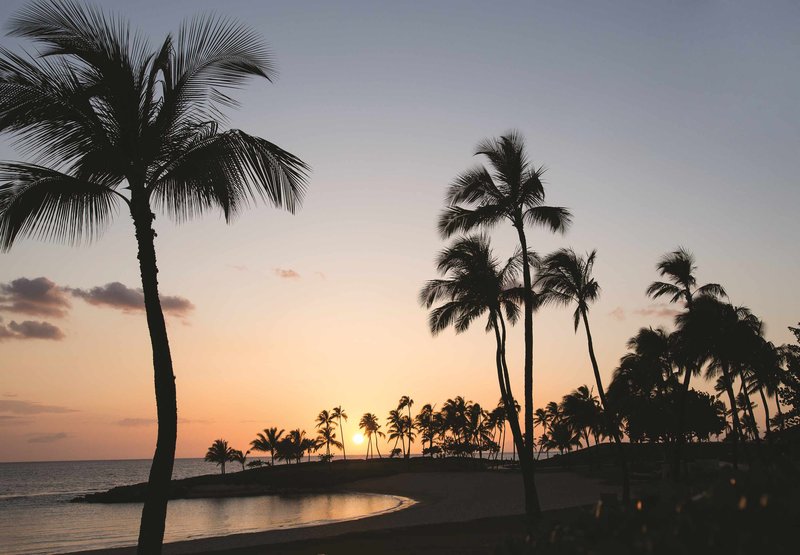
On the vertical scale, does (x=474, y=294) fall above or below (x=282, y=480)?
above

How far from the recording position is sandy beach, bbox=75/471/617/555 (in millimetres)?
23328

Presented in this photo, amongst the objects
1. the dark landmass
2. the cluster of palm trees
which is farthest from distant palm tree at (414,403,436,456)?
the cluster of palm trees

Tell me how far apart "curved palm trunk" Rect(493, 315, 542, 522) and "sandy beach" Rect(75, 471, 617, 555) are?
5.53 ft

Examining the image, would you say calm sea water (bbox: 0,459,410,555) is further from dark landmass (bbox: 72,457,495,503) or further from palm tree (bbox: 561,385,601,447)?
palm tree (bbox: 561,385,601,447)

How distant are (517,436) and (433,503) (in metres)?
23.9

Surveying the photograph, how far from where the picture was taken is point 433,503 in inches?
1706

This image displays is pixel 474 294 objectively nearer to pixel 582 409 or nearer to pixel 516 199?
pixel 516 199

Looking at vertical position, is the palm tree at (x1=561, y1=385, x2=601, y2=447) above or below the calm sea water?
above

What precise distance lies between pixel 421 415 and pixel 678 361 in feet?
373

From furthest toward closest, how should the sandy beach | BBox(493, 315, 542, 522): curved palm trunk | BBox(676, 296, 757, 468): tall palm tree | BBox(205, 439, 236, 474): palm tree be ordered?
1. BBox(205, 439, 236, 474): palm tree
2. BBox(676, 296, 757, 468): tall palm tree
3. the sandy beach
4. BBox(493, 315, 542, 522): curved palm trunk

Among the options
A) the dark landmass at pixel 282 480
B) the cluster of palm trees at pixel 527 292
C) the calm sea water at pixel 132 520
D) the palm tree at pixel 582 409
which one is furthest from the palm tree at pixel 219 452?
the cluster of palm trees at pixel 527 292

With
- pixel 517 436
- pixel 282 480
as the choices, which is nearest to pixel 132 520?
pixel 282 480

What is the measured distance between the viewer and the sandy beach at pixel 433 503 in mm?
23328

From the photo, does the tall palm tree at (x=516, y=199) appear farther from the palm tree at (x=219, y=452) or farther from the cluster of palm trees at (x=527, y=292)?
the palm tree at (x=219, y=452)
